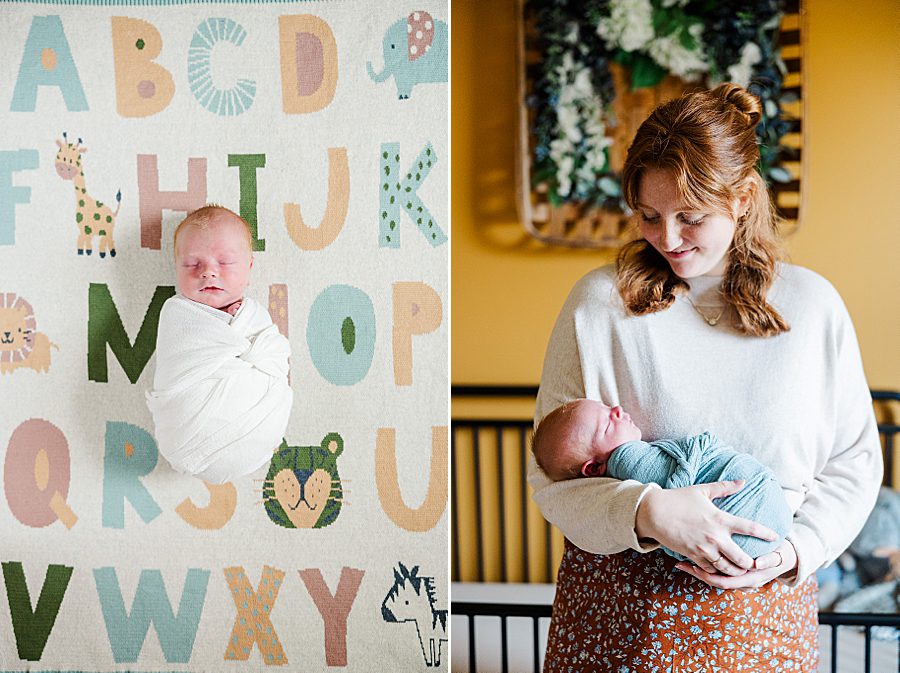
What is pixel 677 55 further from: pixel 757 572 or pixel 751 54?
pixel 757 572

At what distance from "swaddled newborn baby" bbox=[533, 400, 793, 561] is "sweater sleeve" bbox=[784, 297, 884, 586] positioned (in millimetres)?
83

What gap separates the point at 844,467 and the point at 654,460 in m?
0.32

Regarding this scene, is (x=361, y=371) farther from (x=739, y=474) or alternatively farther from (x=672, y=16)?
(x=672, y=16)

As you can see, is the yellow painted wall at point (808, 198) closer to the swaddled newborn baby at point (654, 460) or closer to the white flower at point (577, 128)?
the white flower at point (577, 128)

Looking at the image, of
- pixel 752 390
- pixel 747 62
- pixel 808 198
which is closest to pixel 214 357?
pixel 752 390

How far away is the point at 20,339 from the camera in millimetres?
1046

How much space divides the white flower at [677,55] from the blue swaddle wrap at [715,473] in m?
1.31

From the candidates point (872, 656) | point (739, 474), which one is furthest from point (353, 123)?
point (872, 656)

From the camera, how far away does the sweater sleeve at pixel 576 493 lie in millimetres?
1022

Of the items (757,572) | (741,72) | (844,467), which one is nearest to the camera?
(757,572)

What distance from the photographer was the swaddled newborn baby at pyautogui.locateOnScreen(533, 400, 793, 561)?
1.03 metres

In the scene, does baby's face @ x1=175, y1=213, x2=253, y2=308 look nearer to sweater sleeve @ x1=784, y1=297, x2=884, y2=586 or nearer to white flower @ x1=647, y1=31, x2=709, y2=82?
sweater sleeve @ x1=784, y1=297, x2=884, y2=586

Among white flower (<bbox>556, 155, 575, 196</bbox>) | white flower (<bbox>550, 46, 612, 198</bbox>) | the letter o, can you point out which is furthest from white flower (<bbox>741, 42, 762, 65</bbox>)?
the letter o

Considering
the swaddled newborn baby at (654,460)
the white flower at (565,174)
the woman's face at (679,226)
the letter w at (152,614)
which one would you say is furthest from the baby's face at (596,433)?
the white flower at (565,174)
